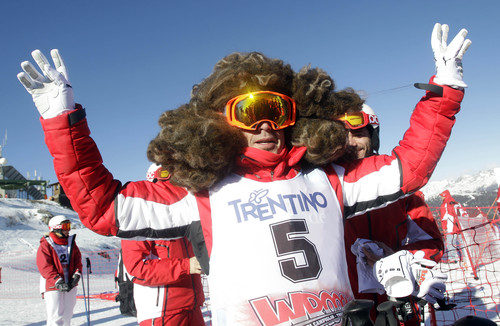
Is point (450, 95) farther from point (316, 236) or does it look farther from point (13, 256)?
point (13, 256)

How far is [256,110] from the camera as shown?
1.68 meters

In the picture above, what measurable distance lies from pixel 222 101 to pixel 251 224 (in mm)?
644

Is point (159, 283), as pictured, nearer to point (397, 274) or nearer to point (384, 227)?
point (384, 227)

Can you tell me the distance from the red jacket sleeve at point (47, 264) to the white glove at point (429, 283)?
5.30 meters

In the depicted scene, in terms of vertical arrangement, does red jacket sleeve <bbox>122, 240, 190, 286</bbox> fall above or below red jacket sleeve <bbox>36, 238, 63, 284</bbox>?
below

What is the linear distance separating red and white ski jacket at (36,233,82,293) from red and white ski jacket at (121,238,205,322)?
10.0 ft

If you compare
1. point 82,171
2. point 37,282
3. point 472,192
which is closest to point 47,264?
point 82,171

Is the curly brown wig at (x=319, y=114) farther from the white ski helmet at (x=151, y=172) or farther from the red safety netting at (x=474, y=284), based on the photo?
the red safety netting at (x=474, y=284)

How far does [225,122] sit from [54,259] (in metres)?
5.25

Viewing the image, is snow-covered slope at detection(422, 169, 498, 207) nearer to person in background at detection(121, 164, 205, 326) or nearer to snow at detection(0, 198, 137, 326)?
person in background at detection(121, 164, 205, 326)

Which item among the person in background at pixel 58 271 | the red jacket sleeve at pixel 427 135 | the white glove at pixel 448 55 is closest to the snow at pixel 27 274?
the person in background at pixel 58 271

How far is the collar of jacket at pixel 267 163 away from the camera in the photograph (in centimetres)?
164

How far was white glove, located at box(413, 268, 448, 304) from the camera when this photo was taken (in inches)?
65.2

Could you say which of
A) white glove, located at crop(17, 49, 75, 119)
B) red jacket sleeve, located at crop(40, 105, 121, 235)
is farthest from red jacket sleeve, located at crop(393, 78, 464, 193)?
white glove, located at crop(17, 49, 75, 119)
